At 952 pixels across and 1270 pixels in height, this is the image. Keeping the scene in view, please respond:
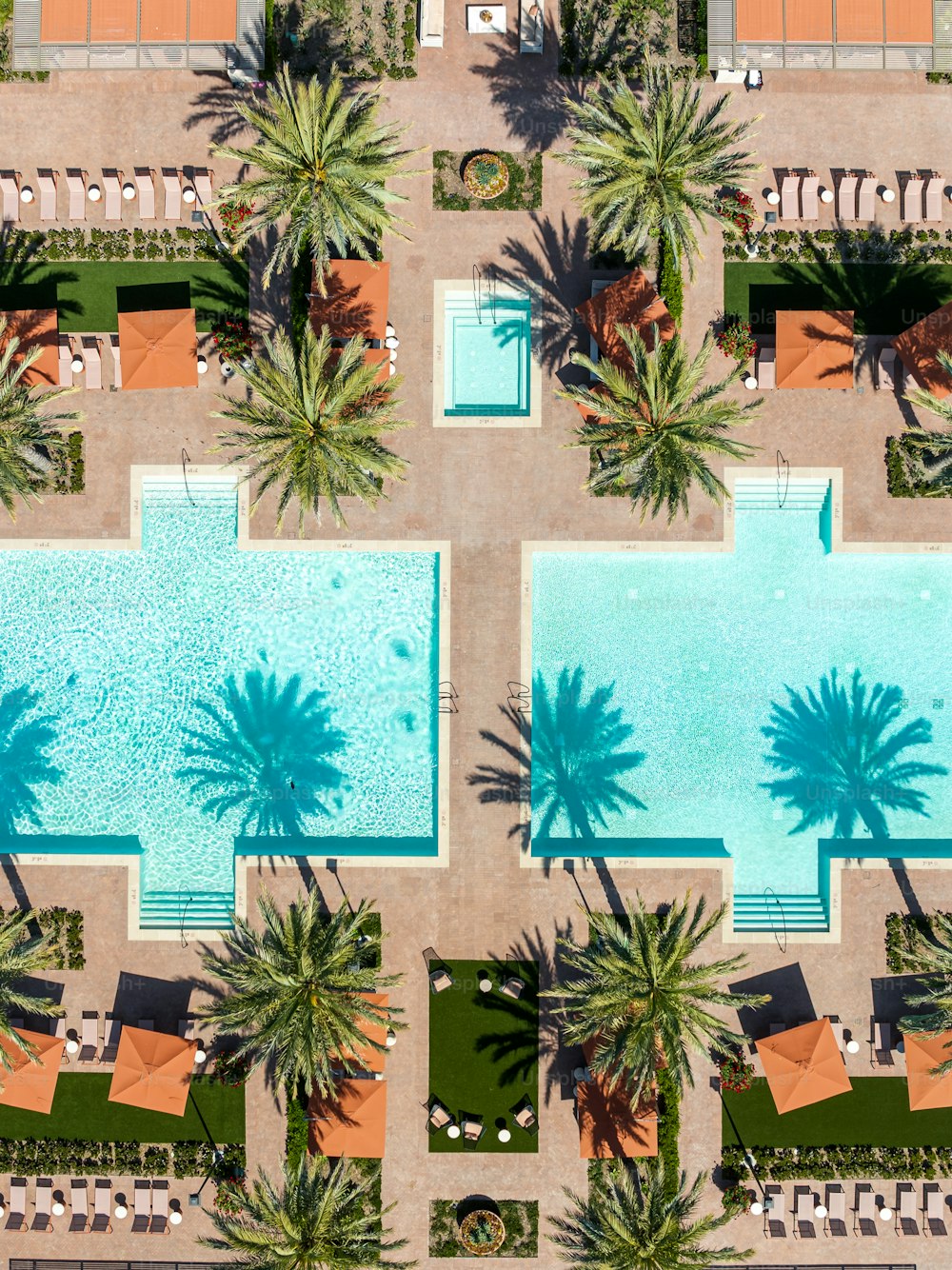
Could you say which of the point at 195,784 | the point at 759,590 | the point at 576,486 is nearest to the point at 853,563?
the point at 759,590

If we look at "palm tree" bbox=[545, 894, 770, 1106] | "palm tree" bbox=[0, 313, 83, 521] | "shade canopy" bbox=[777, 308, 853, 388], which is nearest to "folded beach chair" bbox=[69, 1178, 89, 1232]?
"palm tree" bbox=[545, 894, 770, 1106]

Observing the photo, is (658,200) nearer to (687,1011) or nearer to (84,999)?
(687,1011)

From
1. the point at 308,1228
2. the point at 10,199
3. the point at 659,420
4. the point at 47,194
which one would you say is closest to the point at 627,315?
the point at 659,420

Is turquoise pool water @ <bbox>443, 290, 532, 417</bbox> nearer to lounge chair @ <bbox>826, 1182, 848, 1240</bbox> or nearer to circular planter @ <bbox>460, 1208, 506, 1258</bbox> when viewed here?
circular planter @ <bbox>460, 1208, 506, 1258</bbox>

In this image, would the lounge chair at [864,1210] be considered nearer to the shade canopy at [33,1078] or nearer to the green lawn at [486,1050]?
the green lawn at [486,1050]

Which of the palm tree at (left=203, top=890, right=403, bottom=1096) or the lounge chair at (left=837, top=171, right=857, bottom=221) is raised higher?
the lounge chair at (left=837, top=171, right=857, bottom=221)
